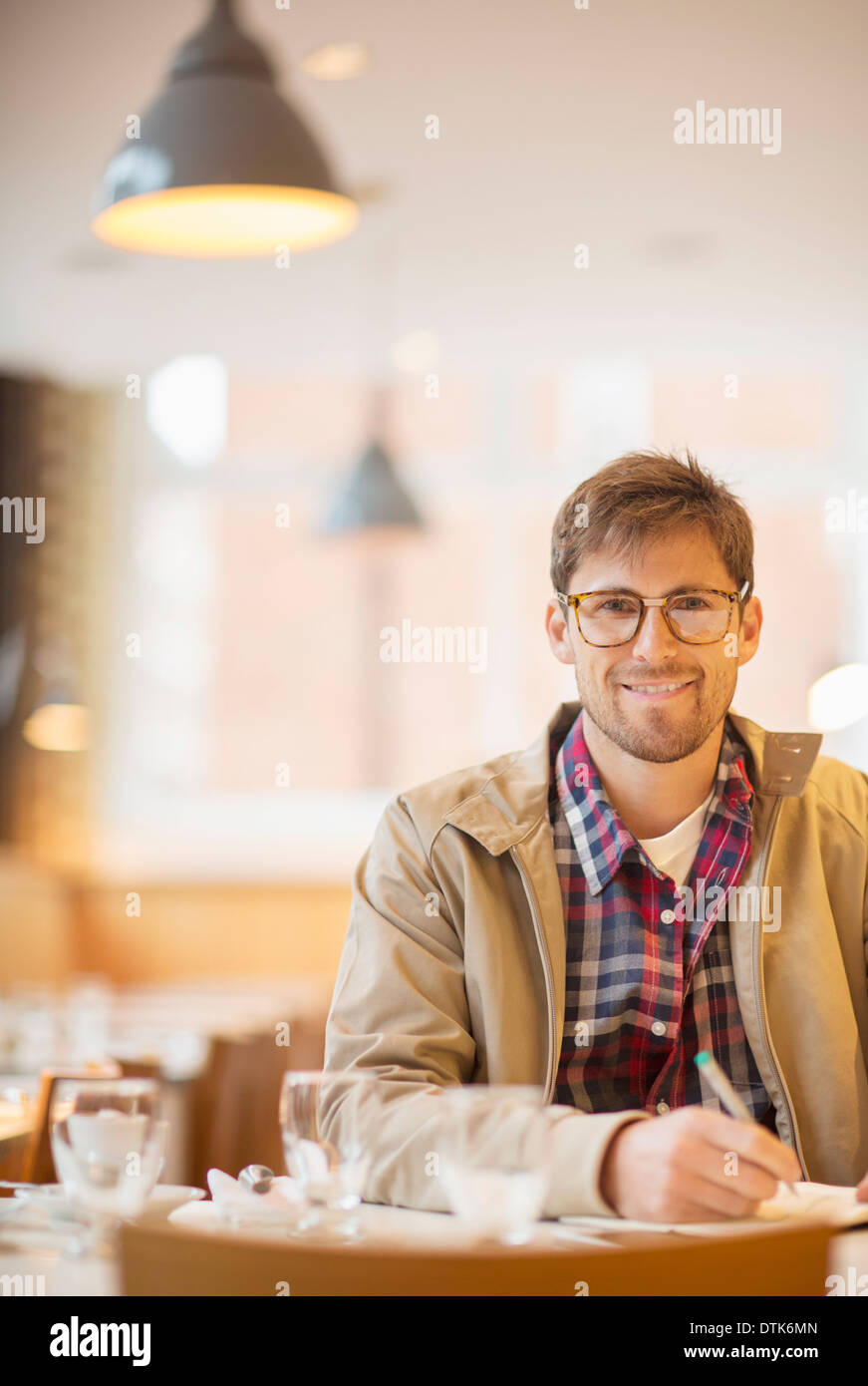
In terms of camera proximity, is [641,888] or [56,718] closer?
[641,888]

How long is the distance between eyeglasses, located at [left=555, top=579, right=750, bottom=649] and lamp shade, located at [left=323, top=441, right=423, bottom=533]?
3.49 m

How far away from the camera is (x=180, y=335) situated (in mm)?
6848

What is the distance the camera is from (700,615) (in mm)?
2020

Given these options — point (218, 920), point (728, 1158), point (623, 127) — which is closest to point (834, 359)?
point (623, 127)

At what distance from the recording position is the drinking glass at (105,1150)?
1393 mm

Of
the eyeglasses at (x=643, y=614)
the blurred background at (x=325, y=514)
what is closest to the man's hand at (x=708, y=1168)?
the eyeglasses at (x=643, y=614)

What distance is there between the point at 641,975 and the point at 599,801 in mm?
244

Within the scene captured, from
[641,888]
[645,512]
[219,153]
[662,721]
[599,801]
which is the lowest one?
[641,888]

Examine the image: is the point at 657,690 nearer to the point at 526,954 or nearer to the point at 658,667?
the point at 658,667

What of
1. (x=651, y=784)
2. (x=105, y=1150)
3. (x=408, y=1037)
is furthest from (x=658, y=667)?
(x=105, y=1150)

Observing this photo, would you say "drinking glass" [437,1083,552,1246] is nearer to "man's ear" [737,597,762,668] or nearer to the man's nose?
the man's nose

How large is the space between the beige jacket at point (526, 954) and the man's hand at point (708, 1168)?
37 centimetres

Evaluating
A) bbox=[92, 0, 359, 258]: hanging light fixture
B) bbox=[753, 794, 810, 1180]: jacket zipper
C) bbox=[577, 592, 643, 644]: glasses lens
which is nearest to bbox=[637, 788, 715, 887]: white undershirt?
bbox=[753, 794, 810, 1180]: jacket zipper
